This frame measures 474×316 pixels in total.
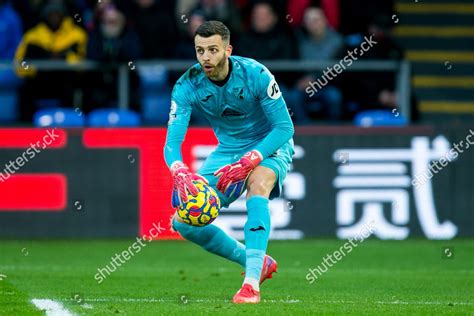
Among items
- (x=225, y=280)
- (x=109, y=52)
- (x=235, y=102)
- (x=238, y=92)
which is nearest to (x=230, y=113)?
(x=235, y=102)

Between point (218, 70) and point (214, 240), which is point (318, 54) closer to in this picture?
point (214, 240)

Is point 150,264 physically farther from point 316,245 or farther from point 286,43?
point 286,43

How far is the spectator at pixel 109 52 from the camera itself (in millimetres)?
15086

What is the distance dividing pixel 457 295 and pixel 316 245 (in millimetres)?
4814

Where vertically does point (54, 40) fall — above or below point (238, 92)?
above

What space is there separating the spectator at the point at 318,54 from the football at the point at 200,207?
667cm

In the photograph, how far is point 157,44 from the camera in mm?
Result: 16047

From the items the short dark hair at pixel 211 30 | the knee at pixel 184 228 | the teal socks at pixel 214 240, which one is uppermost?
the short dark hair at pixel 211 30

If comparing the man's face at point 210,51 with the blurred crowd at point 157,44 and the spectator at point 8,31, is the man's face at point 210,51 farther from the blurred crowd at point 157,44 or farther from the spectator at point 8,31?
the spectator at point 8,31

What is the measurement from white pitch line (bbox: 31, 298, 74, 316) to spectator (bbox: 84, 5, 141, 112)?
6988mm

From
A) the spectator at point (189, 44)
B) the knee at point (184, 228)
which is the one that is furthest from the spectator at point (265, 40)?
the knee at point (184, 228)

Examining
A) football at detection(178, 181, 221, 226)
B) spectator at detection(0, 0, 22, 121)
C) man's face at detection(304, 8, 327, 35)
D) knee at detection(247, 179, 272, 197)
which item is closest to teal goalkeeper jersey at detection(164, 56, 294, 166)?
knee at detection(247, 179, 272, 197)

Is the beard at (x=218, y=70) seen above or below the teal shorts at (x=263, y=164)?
above

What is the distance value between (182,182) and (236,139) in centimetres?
98
